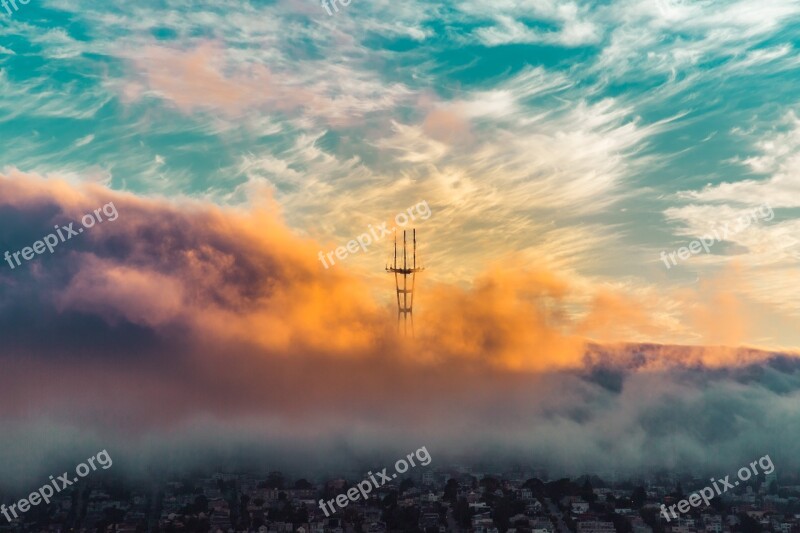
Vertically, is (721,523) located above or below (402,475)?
below

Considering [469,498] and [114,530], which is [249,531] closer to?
[114,530]

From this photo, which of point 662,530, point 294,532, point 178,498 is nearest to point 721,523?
point 662,530

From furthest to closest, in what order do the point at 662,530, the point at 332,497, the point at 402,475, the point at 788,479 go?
1. the point at 788,479
2. the point at 402,475
3. the point at 332,497
4. the point at 662,530

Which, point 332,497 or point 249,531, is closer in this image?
point 249,531

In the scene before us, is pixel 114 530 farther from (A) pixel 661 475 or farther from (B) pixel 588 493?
(A) pixel 661 475

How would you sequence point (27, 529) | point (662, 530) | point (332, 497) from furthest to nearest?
point (332, 497)
point (662, 530)
point (27, 529)

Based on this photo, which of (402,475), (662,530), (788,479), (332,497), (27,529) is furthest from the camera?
(788,479)

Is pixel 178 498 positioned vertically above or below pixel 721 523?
above

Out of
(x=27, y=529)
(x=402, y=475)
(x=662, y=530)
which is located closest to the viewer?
(x=27, y=529)

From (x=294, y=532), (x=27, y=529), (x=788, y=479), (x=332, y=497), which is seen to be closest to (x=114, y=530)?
(x=27, y=529)
